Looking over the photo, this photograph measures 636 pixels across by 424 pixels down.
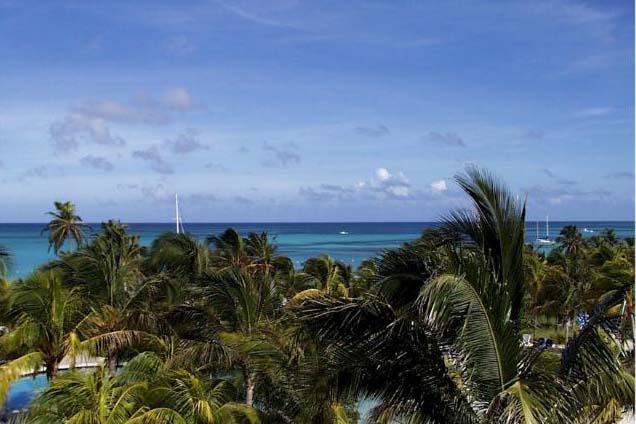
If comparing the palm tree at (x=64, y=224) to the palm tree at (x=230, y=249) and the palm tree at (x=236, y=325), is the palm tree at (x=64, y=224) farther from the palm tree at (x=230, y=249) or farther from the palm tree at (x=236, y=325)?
the palm tree at (x=236, y=325)

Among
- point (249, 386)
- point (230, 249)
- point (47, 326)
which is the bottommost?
point (249, 386)

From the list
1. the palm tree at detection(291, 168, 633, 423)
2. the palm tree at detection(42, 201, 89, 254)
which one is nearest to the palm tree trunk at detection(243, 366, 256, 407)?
the palm tree at detection(291, 168, 633, 423)

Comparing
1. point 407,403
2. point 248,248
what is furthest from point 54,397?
point 248,248

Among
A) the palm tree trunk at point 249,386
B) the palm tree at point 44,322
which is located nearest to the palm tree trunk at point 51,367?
the palm tree at point 44,322

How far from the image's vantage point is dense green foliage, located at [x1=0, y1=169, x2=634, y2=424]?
7.18 m

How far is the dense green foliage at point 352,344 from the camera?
7.18 metres

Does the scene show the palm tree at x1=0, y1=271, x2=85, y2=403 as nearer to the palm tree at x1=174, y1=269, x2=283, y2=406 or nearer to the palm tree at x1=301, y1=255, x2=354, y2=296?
the palm tree at x1=174, y1=269, x2=283, y2=406

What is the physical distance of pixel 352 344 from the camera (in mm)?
7676

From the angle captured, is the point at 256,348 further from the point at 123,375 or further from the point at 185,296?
the point at 185,296

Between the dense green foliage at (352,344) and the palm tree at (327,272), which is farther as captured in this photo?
the palm tree at (327,272)

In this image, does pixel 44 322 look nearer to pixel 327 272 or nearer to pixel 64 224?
pixel 327 272

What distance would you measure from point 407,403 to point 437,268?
5.05 ft

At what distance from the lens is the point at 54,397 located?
986 centimetres

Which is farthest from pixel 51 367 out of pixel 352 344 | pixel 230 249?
pixel 230 249
